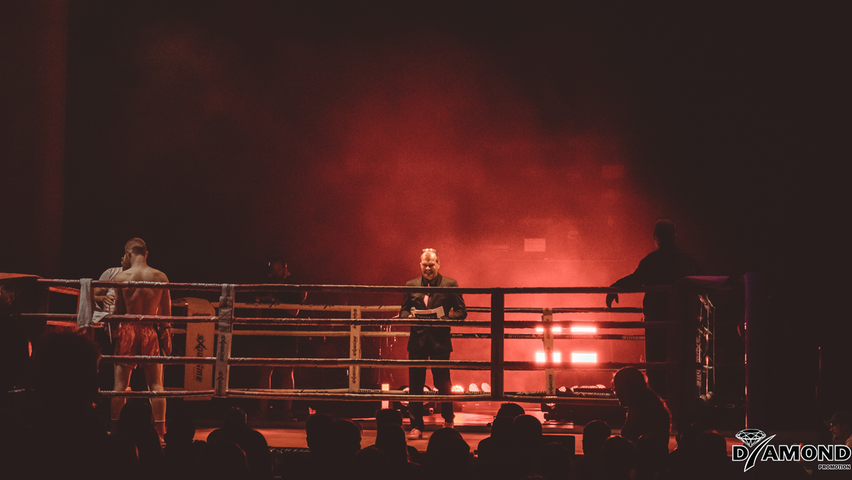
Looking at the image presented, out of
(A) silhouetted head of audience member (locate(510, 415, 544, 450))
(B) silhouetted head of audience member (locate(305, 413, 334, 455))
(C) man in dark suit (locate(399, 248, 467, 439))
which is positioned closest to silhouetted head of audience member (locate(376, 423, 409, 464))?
(B) silhouetted head of audience member (locate(305, 413, 334, 455))

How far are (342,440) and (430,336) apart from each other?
287 cm

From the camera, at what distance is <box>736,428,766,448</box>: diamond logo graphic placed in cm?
330

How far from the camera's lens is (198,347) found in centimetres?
634

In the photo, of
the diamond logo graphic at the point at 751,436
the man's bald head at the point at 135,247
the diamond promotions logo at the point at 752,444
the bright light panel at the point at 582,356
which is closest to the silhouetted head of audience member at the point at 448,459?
the diamond promotions logo at the point at 752,444

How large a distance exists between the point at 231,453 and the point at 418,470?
Answer: 2.09 ft

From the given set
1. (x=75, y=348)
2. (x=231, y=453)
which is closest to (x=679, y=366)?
(x=231, y=453)

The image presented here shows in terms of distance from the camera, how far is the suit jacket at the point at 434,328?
16.5 feet

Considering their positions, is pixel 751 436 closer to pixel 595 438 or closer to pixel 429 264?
pixel 595 438

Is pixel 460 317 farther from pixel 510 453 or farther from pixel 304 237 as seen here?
pixel 304 237

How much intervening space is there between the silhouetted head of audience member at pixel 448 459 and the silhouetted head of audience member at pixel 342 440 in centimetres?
28

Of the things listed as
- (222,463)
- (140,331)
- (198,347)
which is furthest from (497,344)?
(198,347)

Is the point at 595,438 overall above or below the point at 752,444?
above

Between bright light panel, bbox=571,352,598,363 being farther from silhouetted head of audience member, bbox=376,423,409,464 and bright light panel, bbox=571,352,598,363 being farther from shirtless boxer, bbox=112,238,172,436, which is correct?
silhouetted head of audience member, bbox=376,423,409,464

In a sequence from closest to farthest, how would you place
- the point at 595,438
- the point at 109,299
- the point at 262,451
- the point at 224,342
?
the point at 262,451 → the point at 595,438 → the point at 224,342 → the point at 109,299
